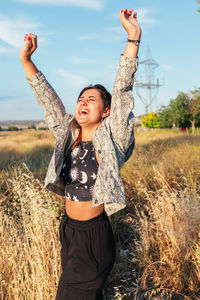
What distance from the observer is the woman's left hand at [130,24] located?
6.13ft

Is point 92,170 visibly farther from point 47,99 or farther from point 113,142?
point 47,99

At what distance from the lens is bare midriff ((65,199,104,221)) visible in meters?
2.01

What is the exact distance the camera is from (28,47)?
2.22 m

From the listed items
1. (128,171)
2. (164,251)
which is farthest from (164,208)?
(128,171)

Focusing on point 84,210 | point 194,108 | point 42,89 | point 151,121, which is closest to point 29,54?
point 42,89

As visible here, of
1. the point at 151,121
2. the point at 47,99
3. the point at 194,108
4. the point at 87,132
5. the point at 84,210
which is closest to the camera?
the point at 84,210

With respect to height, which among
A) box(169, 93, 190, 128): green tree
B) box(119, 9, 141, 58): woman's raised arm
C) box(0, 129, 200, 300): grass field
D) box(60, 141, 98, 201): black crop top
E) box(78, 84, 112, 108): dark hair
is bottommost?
box(0, 129, 200, 300): grass field

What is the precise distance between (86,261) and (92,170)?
581 mm

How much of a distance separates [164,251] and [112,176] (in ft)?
4.89

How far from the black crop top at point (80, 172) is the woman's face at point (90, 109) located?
0.54ft

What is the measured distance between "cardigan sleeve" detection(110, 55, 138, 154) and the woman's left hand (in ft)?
0.47

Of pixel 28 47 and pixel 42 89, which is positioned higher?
pixel 28 47

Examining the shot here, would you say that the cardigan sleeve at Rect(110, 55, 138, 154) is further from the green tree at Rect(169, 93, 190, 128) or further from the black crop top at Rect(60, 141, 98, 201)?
the green tree at Rect(169, 93, 190, 128)

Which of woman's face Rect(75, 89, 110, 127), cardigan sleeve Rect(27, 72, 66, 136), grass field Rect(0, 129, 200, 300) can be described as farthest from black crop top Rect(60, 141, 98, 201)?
grass field Rect(0, 129, 200, 300)
